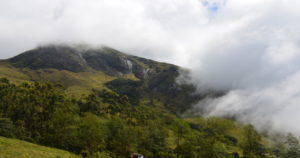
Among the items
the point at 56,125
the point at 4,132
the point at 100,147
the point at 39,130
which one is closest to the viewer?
the point at 4,132

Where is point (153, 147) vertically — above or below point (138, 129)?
below

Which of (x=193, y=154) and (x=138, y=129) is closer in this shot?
(x=193, y=154)

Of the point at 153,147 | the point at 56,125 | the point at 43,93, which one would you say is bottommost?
the point at 153,147

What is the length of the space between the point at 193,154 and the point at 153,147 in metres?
29.5

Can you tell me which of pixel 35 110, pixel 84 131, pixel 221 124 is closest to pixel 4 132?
pixel 84 131

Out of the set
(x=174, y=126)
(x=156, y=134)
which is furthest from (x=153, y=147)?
(x=174, y=126)

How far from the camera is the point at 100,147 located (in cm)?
8888

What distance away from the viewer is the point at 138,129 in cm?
11338

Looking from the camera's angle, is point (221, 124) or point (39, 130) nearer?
point (221, 124)

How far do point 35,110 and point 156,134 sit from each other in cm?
6020

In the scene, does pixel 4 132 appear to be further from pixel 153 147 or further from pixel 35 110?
pixel 153 147

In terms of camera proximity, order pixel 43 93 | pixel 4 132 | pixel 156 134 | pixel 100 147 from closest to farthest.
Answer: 1. pixel 4 132
2. pixel 100 147
3. pixel 156 134
4. pixel 43 93

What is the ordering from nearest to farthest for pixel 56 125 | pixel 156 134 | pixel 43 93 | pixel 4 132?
1. pixel 4 132
2. pixel 56 125
3. pixel 156 134
4. pixel 43 93

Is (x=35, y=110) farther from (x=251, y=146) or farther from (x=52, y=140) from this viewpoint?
(x=251, y=146)
